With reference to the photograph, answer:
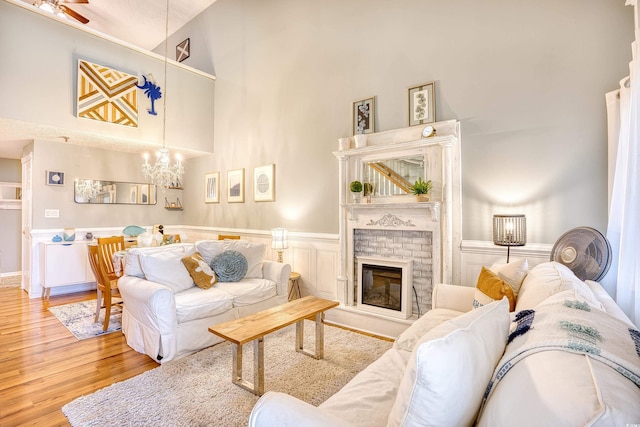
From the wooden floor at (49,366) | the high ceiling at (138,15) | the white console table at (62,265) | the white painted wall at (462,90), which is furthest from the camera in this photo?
the high ceiling at (138,15)

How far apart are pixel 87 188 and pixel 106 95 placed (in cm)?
187

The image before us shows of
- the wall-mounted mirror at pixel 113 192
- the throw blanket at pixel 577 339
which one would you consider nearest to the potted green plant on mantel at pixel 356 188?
the throw blanket at pixel 577 339

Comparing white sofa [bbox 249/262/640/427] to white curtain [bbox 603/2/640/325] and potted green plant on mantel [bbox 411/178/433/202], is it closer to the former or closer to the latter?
white curtain [bbox 603/2/640/325]

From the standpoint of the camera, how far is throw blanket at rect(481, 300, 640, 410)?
0.75 meters

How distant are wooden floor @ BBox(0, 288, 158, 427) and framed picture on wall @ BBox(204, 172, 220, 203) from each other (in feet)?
9.54

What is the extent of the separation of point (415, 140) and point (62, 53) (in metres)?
4.76

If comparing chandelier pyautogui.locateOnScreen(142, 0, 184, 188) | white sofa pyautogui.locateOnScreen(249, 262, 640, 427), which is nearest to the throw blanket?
white sofa pyautogui.locateOnScreen(249, 262, 640, 427)

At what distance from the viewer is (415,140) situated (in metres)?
3.28

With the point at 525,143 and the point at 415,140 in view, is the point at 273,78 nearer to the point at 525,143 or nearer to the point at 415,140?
the point at 415,140

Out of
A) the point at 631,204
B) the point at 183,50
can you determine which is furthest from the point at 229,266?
the point at 183,50

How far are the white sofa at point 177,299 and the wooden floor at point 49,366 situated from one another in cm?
22

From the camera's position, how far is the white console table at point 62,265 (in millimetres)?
4711

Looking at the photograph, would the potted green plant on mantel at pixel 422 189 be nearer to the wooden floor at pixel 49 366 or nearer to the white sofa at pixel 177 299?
the white sofa at pixel 177 299

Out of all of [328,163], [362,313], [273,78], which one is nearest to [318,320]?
[362,313]
